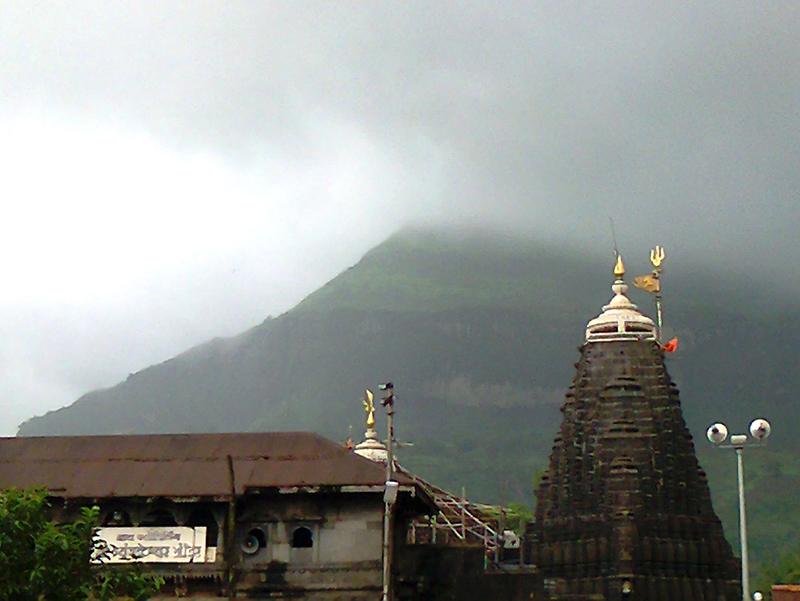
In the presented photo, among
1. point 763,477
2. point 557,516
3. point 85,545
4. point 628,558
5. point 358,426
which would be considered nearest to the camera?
point 85,545

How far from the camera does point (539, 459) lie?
193m

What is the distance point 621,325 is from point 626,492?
32.2ft

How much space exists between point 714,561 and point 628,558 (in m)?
4.82

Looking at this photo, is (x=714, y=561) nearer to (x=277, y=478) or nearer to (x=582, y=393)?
(x=582, y=393)

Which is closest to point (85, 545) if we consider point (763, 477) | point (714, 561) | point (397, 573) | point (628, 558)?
point (397, 573)

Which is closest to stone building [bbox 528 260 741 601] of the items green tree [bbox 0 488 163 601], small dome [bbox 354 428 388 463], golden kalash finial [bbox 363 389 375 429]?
golden kalash finial [bbox 363 389 375 429]

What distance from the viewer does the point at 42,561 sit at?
25.4 m

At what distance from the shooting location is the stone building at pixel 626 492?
55.5 metres

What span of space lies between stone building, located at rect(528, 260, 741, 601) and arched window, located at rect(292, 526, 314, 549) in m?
19.7

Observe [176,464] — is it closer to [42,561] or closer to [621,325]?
[42,561]

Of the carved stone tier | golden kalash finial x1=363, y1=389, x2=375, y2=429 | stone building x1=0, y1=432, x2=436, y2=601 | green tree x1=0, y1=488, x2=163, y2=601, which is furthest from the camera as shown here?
golden kalash finial x1=363, y1=389, x2=375, y2=429

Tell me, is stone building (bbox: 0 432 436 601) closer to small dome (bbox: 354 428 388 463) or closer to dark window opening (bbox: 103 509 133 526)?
dark window opening (bbox: 103 509 133 526)

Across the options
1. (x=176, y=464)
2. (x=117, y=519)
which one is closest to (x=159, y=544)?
(x=117, y=519)

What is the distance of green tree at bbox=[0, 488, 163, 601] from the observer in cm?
2516
